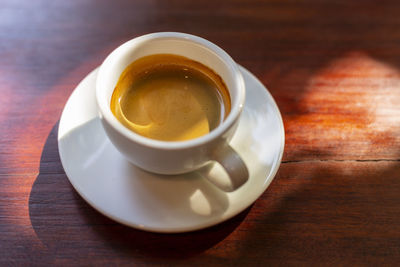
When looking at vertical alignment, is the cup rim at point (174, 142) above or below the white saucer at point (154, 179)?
above

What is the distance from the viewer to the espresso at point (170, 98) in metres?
0.81

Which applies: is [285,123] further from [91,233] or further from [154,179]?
[91,233]

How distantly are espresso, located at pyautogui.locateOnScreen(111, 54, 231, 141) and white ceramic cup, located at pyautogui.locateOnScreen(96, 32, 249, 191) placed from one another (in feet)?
0.12

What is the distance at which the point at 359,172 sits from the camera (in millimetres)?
853

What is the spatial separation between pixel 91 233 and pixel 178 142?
26cm

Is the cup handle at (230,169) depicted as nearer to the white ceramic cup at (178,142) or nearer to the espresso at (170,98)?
the white ceramic cup at (178,142)

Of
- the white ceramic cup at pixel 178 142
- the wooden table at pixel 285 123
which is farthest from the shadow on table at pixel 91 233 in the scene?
the white ceramic cup at pixel 178 142

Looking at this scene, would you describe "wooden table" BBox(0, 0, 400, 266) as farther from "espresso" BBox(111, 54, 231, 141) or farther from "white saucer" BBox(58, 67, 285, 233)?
"espresso" BBox(111, 54, 231, 141)

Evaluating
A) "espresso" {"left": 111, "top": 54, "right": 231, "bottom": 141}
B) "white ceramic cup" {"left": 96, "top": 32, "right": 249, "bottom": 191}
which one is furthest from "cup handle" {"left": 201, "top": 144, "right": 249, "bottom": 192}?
"espresso" {"left": 111, "top": 54, "right": 231, "bottom": 141}

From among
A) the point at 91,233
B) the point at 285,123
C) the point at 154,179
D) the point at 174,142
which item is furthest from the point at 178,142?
the point at 285,123

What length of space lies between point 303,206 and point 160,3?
2.34 ft

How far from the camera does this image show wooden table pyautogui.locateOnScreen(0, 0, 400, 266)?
0.73 m

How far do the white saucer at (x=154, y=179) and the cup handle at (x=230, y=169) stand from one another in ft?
0.09

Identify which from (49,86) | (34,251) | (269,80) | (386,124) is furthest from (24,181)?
(386,124)
